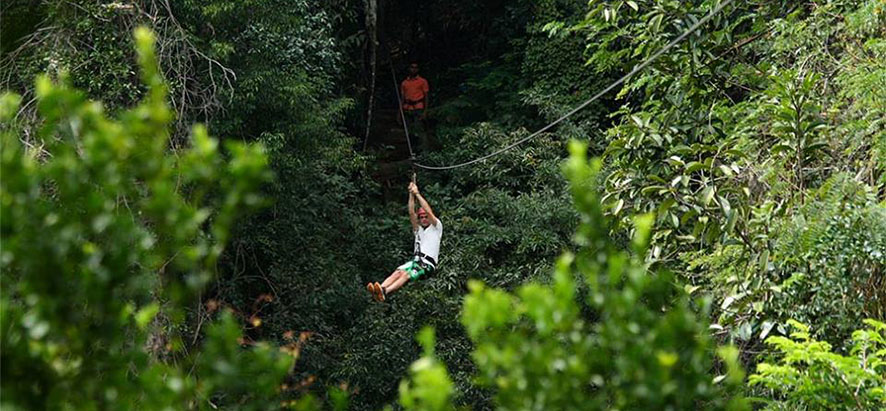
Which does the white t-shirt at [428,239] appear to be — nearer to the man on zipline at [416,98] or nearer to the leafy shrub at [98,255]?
the man on zipline at [416,98]

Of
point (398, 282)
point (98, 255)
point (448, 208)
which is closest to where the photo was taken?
point (98, 255)

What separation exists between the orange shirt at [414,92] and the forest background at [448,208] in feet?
1.21

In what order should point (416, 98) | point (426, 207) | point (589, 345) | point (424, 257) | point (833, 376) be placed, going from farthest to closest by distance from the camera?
point (416, 98), point (424, 257), point (426, 207), point (833, 376), point (589, 345)

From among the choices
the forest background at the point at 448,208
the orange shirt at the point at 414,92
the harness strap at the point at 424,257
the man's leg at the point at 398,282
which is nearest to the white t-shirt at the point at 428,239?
the harness strap at the point at 424,257

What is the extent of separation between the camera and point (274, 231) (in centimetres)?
991

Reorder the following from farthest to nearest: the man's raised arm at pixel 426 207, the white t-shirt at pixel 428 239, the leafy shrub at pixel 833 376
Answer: the white t-shirt at pixel 428 239 → the man's raised arm at pixel 426 207 → the leafy shrub at pixel 833 376

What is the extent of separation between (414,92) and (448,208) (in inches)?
89.2

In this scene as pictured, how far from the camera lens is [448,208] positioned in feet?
37.7

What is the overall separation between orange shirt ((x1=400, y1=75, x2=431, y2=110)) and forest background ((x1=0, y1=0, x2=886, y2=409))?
37cm

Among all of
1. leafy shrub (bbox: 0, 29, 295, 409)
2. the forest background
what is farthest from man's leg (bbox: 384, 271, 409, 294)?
leafy shrub (bbox: 0, 29, 295, 409)

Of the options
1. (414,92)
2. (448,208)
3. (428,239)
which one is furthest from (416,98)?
(428,239)

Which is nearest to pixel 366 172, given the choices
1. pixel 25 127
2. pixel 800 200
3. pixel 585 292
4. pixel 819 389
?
pixel 585 292

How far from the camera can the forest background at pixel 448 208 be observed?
6.61 ft

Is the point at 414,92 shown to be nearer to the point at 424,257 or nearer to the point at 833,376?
the point at 424,257
